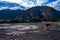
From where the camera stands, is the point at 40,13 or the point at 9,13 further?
the point at 9,13

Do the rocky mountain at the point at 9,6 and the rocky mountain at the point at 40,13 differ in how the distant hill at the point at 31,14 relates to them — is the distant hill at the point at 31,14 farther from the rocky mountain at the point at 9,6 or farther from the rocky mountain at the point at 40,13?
the rocky mountain at the point at 9,6

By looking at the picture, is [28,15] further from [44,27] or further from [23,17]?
[44,27]

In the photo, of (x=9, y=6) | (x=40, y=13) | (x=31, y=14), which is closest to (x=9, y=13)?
(x=9, y=6)

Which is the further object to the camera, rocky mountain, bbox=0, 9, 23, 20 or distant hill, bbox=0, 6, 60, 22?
rocky mountain, bbox=0, 9, 23, 20

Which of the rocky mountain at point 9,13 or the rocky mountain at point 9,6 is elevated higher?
the rocky mountain at point 9,6

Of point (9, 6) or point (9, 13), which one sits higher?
point (9, 6)

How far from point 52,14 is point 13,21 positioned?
4.73ft

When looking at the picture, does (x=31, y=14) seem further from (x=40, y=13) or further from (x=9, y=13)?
(x=9, y=13)

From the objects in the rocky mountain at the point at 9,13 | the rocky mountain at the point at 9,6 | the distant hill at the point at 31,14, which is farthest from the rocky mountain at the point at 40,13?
the rocky mountain at the point at 9,6

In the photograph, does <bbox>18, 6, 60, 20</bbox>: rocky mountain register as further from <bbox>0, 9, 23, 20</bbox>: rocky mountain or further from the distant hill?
<bbox>0, 9, 23, 20</bbox>: rocky mountain

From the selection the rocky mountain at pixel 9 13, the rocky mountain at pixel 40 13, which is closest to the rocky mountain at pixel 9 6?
the rocky mountain at pixel 9 13

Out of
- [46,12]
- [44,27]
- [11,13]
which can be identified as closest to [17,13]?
[11,13]

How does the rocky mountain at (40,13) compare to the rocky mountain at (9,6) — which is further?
the rocky mountain at (9,6)

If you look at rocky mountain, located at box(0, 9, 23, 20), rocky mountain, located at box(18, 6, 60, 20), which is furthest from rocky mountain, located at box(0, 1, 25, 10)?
rocky mountain, located at box(18, 6, 60, 20)
